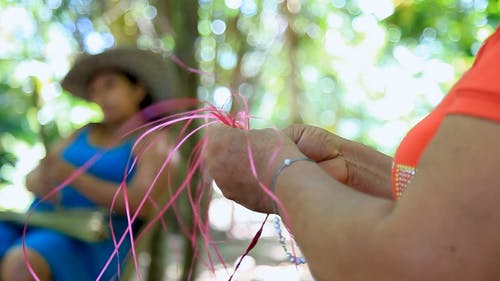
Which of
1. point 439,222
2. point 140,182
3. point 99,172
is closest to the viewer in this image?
point 439,222

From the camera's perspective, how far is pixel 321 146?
1123mm

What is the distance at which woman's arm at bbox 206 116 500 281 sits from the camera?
66 centimetres

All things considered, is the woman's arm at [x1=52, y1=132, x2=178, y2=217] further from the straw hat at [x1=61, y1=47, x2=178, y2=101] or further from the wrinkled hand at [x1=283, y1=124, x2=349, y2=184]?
the wrinkled hand at [x1=283, y1=124, x2=349, y2=184]

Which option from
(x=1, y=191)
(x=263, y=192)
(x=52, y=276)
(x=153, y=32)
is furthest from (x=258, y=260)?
(x=263, y=192)

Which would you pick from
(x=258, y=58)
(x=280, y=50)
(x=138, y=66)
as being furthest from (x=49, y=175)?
(x=280, y=50)

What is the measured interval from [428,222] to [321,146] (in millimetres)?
459

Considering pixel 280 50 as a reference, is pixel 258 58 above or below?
below

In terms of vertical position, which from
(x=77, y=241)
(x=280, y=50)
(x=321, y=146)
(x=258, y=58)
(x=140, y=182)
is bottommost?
(x=77, y=241)

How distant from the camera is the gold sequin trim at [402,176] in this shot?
2.79ft

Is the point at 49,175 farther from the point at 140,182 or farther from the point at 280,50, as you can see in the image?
the point at 280,50

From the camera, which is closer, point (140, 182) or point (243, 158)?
point (243, 158)

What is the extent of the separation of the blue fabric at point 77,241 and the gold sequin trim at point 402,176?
150 centimetres

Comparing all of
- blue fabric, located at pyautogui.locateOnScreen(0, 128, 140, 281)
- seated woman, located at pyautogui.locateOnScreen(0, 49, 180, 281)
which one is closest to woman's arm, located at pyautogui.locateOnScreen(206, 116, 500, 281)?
seated woman, located at pyautogui.locateOnScreen(0, 49, 180, 281)

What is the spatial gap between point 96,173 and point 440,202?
1.98 metres
